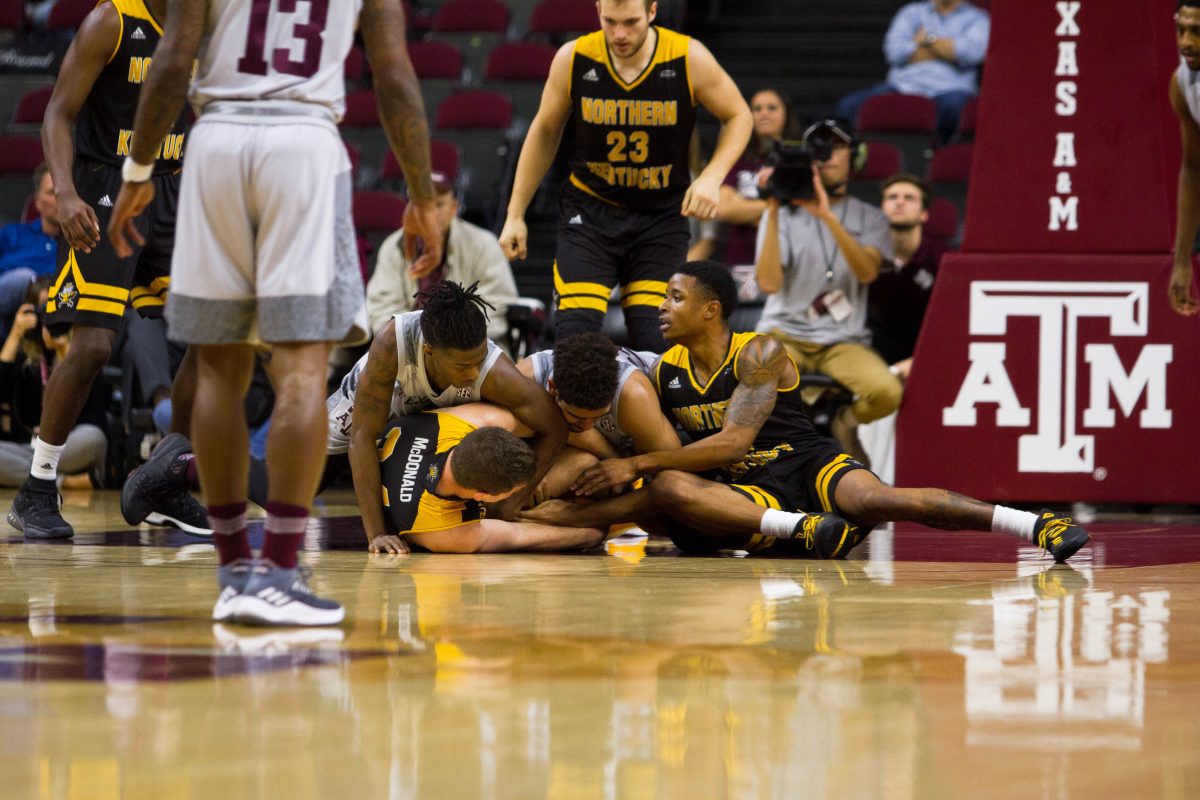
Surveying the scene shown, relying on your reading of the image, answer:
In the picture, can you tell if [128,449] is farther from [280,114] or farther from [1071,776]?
[1071,776]

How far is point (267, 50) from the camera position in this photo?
327 cm

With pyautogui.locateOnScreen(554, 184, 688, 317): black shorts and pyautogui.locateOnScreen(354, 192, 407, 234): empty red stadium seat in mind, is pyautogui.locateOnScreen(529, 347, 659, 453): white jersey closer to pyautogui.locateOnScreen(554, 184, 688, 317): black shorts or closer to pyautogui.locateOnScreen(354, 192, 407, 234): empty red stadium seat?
pyautogui.locateOnScreen(554, 184, 688, 317): black shorts

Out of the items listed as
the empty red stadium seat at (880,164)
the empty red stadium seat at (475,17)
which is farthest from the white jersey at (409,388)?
the empty red stadium seat at (475,17)

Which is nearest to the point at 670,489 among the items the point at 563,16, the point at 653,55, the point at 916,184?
the point at 653,55

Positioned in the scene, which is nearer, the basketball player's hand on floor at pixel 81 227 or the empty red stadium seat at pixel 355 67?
the basketball player's hand on floor at pixel 81 227

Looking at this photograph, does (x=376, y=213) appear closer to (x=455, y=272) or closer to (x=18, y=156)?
(x=455, y=272)

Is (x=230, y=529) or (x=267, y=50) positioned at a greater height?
(x=267, y=50)

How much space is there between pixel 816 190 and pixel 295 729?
560cm

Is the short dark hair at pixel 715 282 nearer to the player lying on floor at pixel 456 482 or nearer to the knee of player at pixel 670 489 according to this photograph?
the knee of player at pixel 670 489

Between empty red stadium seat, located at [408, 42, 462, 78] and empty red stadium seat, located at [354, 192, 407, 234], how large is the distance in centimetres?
186

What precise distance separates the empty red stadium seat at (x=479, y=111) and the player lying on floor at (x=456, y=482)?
5.62 meters

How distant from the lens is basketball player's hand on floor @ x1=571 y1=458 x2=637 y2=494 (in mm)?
5215

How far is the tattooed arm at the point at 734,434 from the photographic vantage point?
513 cm

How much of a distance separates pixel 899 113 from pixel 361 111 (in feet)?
11.8
